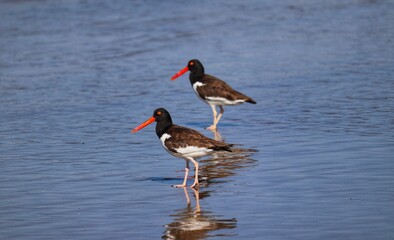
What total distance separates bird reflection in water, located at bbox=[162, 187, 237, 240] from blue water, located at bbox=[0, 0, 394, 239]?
0.02m

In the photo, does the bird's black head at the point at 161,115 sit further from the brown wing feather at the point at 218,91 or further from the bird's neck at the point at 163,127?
the brown wing feather at the point at 218,91

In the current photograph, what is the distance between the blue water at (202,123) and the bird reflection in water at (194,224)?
22mm

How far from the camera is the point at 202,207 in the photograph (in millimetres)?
9055

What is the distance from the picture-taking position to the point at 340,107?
14453 millimetres

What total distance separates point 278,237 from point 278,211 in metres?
0.87

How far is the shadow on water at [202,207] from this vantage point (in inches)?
319

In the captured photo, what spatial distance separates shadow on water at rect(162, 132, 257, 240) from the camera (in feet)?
26.6

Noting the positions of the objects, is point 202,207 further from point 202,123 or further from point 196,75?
point 196,75

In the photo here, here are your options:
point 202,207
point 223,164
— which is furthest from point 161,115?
point 202,207

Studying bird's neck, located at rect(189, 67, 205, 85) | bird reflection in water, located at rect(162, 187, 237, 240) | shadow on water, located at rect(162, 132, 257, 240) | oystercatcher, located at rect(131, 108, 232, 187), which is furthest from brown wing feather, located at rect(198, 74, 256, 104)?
bird reflection in water, located at rect(162, 187, 237, 240)

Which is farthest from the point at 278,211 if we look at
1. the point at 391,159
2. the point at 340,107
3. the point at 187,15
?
the point at 187,15

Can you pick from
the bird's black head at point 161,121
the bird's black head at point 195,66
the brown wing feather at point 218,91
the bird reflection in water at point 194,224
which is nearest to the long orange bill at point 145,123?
the bird's black head at point 161,121

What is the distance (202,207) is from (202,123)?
5.69 meters

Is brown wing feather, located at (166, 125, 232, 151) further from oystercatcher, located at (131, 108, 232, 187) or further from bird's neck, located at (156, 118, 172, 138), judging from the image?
bird's neck, located at (156, 118, 172, 138)
